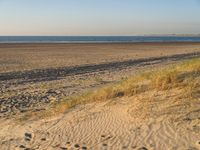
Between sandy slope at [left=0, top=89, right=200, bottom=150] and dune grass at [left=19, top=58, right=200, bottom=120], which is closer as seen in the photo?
sandy slope at [left=0, top=89, right=200, bottom=150]

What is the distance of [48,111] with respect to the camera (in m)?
9.30

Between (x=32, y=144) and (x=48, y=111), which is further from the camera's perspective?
(x=48, y=111)

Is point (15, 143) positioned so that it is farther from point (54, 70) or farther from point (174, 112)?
point (54, 70)

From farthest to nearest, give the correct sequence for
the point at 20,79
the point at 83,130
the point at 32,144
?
the point at 20,79 < the point at 83,130 < the point at 32,144

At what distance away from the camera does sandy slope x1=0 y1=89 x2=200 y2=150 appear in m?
6.54

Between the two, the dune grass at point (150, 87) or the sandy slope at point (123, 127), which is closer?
the sandy slope at point (123, 127)

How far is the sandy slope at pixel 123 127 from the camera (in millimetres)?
6543

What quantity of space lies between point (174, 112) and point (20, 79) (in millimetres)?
11173

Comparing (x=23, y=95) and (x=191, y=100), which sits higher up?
(x=191, y=100)

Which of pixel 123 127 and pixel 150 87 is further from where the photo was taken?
pixel 150 87

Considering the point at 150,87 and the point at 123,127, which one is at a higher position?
the point at 150,87

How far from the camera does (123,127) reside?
24.0ft

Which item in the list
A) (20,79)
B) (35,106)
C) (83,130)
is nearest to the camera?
(83,130)

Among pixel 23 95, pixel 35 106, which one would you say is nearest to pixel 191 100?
pixel 35 106
